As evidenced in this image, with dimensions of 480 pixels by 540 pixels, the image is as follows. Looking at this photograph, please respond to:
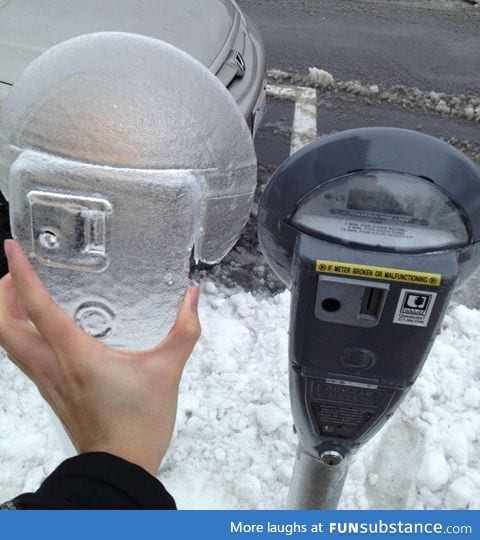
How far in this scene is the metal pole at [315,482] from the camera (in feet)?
5.82

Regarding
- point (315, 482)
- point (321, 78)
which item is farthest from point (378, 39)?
point (315, 482)

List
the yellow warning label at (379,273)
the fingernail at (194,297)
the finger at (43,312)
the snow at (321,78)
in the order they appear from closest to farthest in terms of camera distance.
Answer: the finger at (43,312) < the fingernail at (194,297) < the yellow warning label at (379,273) < the snow at (321,78)

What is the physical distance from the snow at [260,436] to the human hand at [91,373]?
1275mm

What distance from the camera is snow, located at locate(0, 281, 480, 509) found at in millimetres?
2344

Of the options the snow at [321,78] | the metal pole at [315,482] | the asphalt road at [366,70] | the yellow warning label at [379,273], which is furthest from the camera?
the snow at [321,78]

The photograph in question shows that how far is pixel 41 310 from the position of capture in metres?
0.97

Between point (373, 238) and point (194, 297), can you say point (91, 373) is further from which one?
point (373, 238)

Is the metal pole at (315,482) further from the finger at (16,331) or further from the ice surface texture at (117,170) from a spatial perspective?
the finger at (16,331)

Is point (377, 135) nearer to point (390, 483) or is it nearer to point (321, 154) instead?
point (321, 154)

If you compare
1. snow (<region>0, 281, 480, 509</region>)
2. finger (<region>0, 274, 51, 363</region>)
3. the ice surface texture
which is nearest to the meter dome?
the ice surface texture

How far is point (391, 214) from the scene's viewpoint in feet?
4.22

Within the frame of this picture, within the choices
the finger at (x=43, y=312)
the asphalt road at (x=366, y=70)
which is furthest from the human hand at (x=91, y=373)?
the asphalt road at (x=366, y=70)

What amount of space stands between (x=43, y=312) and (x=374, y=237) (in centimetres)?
65

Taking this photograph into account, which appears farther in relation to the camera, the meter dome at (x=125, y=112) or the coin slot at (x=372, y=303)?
the coin slot at (x=372, y=303)
